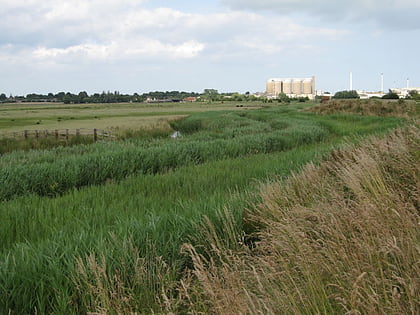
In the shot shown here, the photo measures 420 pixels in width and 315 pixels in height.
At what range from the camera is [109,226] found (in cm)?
444

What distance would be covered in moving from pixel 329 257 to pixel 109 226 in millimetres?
2918

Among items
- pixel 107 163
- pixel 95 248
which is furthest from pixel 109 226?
pixel 107 163

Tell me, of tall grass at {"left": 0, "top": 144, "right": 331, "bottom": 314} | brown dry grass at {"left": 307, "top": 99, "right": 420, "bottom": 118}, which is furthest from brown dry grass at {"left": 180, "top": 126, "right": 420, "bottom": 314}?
brown dry grass at {"left": 307, "top": 99, "right": 420, "bottom": 118}

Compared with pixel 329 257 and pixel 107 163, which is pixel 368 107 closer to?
pixel 107 163

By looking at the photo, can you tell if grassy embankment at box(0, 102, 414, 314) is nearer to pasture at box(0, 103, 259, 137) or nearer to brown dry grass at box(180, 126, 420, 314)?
brown dry grass at box(180, 126, 420, 314)

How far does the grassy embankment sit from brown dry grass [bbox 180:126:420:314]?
0.40 meters

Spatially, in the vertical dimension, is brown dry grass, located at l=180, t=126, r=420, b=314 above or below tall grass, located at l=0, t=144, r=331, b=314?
above

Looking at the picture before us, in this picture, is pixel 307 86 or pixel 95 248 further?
pixel 307 86

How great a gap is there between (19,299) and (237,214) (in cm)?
283

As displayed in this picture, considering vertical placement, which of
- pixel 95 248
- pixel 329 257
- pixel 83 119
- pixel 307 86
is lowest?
pixel 95 248

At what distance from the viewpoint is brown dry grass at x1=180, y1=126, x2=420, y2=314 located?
6.83 feet

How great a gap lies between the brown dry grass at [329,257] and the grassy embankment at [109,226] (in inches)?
15.6

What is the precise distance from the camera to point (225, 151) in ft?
47.3

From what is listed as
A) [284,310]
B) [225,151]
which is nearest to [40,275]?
[284,310]
